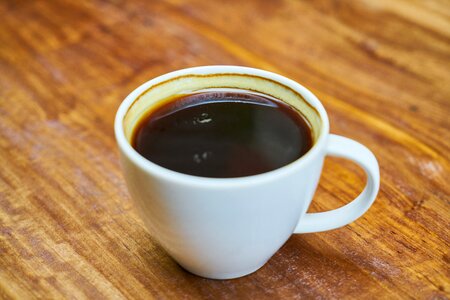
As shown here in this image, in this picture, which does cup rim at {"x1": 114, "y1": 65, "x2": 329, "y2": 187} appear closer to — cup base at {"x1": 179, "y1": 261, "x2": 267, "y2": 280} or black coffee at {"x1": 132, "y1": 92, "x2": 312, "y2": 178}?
black coffee at {"x1": 132, "y1": 92, "x2": 312, "y2": 178}

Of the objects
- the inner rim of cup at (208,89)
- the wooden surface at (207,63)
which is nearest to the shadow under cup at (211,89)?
the inner rim of cup at (208,89)

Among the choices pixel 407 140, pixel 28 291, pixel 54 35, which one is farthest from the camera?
pixel 54 35

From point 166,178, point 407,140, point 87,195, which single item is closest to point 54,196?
point 87,195

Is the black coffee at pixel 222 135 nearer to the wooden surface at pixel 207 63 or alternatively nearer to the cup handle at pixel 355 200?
the cup handle at pixel 355 200

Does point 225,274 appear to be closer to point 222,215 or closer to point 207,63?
point 222,215

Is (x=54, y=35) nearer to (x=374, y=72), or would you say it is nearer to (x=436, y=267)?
(x=374, y=72)

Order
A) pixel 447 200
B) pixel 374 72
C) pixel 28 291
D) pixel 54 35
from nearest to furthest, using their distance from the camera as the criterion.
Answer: pixel 28 291
pixel 447 200
pixel 374 72
pixel 54 35
